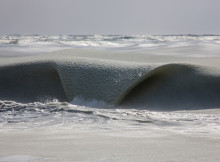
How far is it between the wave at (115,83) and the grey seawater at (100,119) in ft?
1.11

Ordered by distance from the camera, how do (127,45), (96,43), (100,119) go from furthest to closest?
(96,43)
(127,45)
(100,119)

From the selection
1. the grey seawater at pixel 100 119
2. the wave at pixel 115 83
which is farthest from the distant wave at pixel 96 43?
the grey seawater at pixel 100 119

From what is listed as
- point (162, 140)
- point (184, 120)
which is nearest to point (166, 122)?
point (184, 120)

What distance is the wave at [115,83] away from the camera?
312 cm

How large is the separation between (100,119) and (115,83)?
847 millimetres

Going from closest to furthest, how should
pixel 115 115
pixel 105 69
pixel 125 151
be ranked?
1. pixel 125 151
2. pixel 115 115
3. pixel 105 69

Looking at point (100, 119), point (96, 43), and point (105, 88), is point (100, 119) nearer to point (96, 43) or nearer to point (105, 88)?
point (105, 88)

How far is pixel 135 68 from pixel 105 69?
208 mm

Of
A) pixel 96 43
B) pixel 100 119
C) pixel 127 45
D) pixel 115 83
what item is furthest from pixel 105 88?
pixel 96 43

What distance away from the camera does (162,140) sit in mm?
1727

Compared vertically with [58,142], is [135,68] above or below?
above

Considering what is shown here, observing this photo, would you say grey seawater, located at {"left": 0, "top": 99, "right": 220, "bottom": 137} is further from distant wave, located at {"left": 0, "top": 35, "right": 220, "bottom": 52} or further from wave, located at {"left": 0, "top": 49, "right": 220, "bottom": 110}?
distant wave, located at {"left": 0, "top": 35, "right": 220, "bottom": 52}

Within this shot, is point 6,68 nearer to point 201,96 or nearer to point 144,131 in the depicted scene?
point 201,96

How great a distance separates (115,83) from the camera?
321 cm
